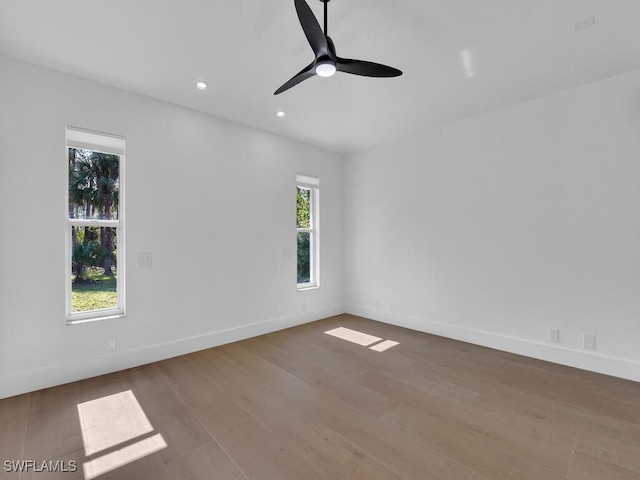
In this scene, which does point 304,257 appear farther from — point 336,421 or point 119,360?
point 336,421

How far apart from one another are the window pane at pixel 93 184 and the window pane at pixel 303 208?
8.32 feet

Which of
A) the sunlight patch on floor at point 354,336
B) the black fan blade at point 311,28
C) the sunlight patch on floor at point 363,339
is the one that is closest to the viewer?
the black fan blade at point 311,28

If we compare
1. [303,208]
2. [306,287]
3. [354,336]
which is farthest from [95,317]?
[303,208]

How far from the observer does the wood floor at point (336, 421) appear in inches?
71.4

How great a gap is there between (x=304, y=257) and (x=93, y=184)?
3.00 m

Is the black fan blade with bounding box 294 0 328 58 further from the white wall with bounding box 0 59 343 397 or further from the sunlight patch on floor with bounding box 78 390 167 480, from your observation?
the sunlight patch on floor with bounding box 78 390 167 480

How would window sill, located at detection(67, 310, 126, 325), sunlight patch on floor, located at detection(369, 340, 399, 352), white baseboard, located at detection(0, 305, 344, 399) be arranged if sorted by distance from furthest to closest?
1. sunlight patch on floor, located at detection(369, 340, 399, 352)
2. window sill, located at detection(67, 310, 126, 325)
3. white baseboard, located at detection(0, 305, 344, 399)

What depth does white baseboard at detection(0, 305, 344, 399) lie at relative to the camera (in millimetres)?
2622

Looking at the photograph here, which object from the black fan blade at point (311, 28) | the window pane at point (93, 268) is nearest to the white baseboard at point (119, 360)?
the window pane at point (93, 268)

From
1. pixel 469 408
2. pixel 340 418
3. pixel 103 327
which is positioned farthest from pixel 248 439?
pixel 103 327

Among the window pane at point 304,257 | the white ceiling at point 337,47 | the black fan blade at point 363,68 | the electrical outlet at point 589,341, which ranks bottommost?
the electrical outlet at point 589,341

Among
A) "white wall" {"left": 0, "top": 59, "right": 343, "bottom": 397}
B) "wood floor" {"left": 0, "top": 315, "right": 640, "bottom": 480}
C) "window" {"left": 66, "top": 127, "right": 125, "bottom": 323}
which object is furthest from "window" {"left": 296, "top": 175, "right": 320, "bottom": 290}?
"window" {"left": 66, "top": 127, "right": 125, "bottom": 323}

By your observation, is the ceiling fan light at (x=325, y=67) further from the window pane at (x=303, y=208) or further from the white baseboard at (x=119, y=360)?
the white baseboard at (x=119, y=360)

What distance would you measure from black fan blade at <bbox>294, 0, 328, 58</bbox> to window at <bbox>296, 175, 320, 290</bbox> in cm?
307
